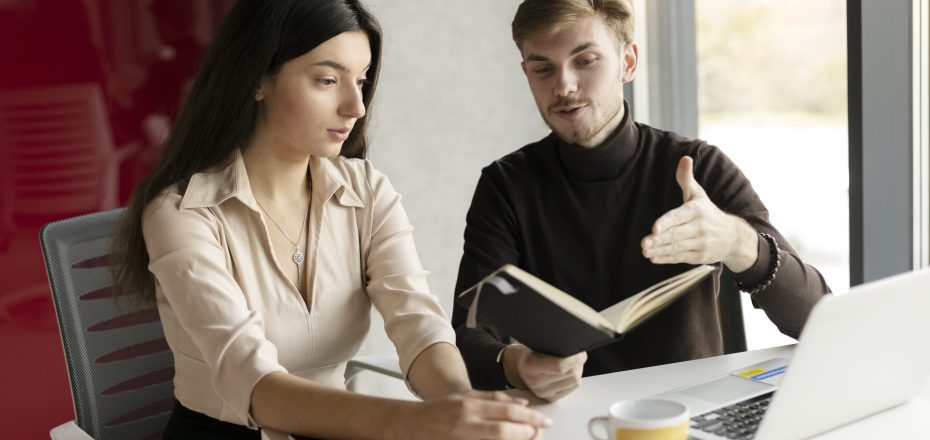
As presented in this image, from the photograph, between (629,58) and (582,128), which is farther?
(629,58)

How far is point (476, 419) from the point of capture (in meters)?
1.15

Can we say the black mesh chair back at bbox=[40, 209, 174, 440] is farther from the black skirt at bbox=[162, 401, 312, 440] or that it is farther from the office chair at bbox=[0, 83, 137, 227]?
the office chair at bbox=[0, 83, 137, 227]

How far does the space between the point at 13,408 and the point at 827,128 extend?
96.2 inches

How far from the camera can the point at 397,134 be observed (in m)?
3.11

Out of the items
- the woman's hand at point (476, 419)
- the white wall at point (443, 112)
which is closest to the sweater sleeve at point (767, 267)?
Answer: the woman's hand at point (476, 419)

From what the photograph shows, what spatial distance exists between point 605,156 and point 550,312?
0.86 m

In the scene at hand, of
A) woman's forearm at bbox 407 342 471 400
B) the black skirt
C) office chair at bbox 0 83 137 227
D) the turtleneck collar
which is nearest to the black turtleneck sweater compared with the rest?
the turtleneck collar

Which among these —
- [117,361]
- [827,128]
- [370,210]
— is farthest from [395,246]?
[827,128]

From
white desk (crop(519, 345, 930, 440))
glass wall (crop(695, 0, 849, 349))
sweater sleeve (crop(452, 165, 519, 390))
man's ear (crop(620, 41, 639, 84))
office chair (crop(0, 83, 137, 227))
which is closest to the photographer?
white desk (crop(519, 345, 930, 440))

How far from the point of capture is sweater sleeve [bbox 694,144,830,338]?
164 centimetres

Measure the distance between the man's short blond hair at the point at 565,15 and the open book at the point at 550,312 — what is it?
0.79 meters

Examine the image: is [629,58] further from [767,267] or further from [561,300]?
[561,300]

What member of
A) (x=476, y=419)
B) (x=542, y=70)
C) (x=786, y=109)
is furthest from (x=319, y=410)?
(x=786, y=109)

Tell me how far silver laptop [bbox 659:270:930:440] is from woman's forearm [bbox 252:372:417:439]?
409mm
